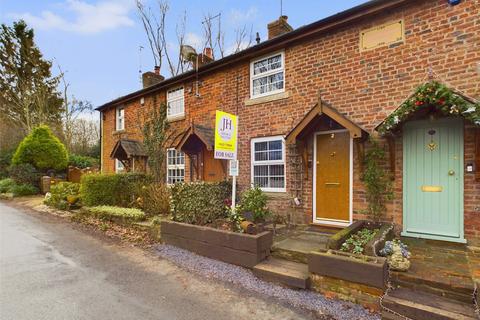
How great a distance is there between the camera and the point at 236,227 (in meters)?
5.52

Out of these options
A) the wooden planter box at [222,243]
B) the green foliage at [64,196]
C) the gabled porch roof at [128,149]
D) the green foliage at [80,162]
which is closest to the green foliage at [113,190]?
the green foliage at [64,196]

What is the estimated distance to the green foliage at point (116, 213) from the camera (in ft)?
25.5

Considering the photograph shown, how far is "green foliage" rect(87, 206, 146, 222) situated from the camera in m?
7.78

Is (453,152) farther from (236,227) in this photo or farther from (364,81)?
(236,227)

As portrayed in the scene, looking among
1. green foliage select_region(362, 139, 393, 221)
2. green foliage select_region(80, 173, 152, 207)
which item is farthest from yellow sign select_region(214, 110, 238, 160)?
green foliage select_region(80, 173, 152, 207)

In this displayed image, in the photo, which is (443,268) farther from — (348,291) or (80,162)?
(80,162)

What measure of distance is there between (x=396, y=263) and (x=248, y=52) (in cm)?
687

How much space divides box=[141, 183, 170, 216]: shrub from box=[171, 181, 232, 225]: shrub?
5.50ft

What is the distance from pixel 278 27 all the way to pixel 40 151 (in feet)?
52.2

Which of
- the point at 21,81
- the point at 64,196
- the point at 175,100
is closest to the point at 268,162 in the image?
the point at 175,100

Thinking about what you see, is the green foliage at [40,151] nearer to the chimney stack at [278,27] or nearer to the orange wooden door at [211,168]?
the orange wooden door at [211,168]

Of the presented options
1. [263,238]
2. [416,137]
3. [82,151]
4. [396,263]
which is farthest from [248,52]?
[82,151]

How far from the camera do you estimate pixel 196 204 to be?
Result: 6.43 m

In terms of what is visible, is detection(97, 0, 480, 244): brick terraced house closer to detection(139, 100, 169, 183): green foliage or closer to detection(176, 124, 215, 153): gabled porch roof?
detection(176, 124, 215, 153): gabled porch roof
